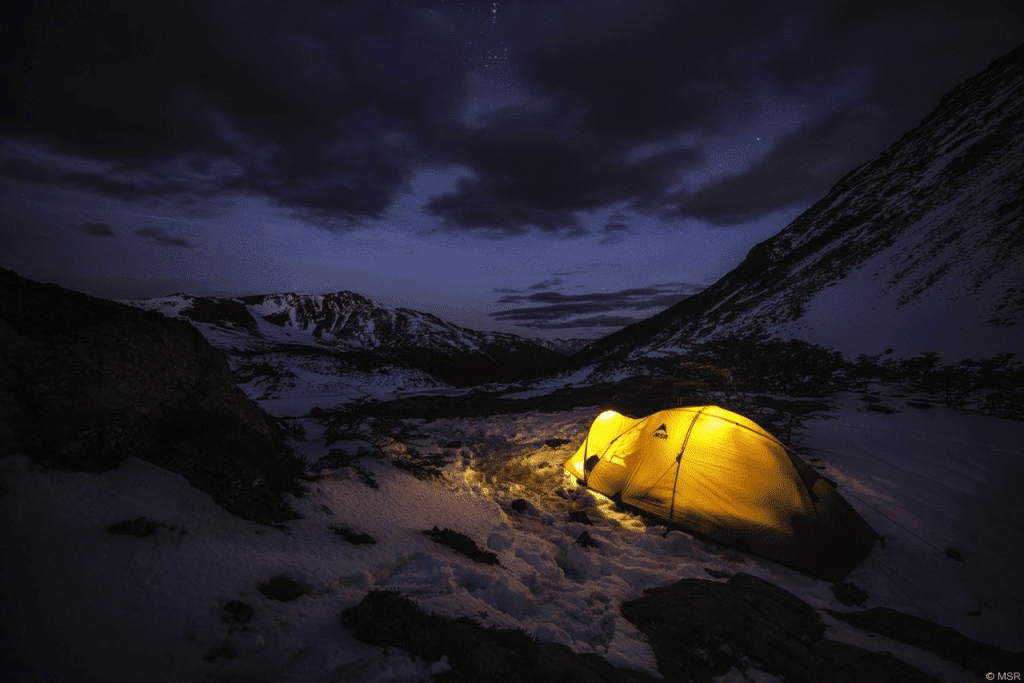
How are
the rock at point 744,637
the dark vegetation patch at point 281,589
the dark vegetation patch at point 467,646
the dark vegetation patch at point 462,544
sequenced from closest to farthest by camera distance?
1. the dark vegetation patch at point 467,646
2. the dark vegetation patch at point 281,589
3. the rock at point 744,637
4. the dark vegetation patch at point 462,544

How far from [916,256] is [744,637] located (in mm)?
45508

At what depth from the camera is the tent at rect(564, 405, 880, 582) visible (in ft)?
21.3

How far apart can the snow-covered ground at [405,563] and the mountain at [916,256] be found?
63.0 ft

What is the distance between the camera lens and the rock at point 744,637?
409cm

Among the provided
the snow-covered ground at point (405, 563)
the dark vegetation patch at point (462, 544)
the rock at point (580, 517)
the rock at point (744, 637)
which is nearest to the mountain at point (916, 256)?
the snow-covered ground at point (405, 563)

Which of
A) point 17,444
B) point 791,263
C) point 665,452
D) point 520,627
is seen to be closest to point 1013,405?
point 665,452

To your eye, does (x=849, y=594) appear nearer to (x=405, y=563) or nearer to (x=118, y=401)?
(x=405, y=563)

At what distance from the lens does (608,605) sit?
527 centimetres

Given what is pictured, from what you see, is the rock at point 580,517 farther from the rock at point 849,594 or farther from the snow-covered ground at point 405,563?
the rock at point 849,594

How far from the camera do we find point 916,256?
32969 mm

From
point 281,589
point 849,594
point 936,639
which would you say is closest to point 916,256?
point 849,594

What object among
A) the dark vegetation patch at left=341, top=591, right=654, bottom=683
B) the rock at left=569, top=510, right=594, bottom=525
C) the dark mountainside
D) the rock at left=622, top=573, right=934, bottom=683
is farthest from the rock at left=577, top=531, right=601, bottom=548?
the dark mountainside

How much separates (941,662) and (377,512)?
7.75 metres

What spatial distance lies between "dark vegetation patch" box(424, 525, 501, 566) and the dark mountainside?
88.1 inches
